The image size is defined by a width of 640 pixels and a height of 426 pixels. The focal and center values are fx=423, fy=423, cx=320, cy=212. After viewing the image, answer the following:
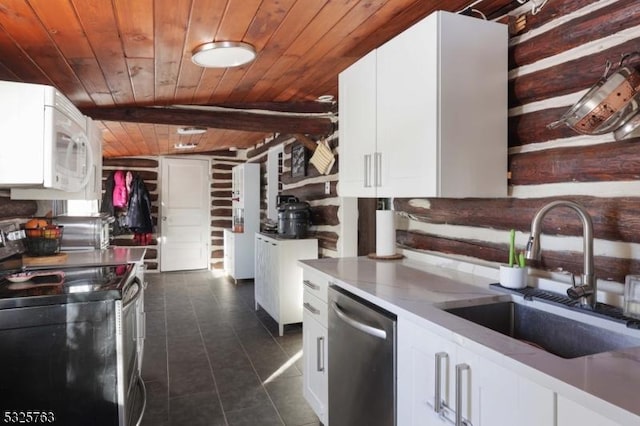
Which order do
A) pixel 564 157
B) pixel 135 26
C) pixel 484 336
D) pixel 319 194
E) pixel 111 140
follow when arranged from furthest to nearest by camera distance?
pixel 111 140 → pixel 319 194 → pixel 135 26 → pixel 564 157 → pixel 484 336

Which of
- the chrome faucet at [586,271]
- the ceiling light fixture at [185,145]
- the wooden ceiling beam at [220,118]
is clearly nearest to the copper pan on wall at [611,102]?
the chrome faucet at [586,271]

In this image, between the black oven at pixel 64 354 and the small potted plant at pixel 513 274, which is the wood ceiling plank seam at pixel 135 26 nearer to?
the black oven at pixel 64 354

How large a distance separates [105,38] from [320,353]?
1.88 m

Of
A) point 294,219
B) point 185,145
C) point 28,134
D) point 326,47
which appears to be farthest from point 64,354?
point 185,145

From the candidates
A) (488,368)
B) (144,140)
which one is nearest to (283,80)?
(488,368)

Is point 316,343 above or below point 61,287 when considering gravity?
below

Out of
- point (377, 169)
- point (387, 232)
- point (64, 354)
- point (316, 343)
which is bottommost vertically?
point (316, 343)

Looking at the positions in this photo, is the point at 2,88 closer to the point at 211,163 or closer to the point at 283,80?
the point at 283,80

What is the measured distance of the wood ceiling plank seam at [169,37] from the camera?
175 centimetres

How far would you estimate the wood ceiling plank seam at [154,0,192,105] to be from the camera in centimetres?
175

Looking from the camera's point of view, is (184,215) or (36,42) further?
(184,215)

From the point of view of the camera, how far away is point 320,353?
2.22m

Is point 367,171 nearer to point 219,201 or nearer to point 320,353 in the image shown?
point 320,353

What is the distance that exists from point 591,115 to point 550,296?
662mm
